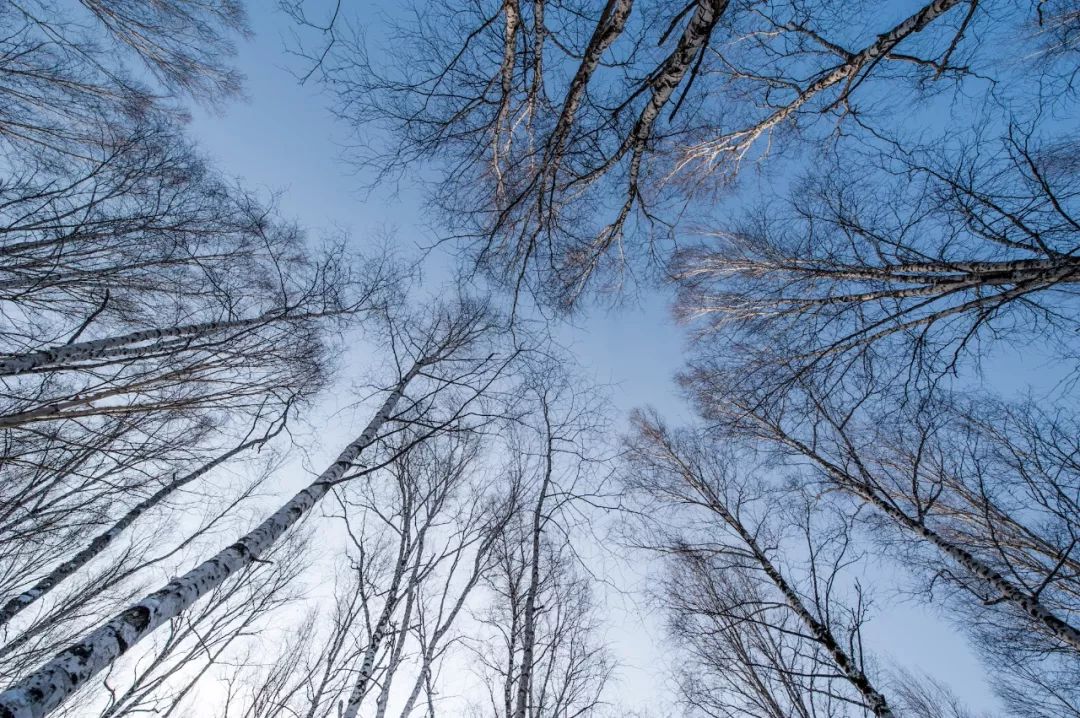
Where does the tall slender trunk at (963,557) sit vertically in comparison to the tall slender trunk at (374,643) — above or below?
above

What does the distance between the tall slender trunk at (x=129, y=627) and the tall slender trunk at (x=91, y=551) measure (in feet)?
4.60

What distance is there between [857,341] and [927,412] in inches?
40.2

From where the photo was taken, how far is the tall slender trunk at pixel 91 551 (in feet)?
14.6

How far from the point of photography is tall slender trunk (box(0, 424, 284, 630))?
4.44 metres

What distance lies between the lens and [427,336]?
5906 millimetres

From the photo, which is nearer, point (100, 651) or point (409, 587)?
point (100, 651)

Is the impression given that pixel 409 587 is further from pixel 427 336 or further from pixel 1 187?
pixel 1 187

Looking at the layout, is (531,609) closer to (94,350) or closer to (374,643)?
(374,643)

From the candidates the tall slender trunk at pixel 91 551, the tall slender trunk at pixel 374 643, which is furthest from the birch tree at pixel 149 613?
the tall slender trunk at pixel 374 643

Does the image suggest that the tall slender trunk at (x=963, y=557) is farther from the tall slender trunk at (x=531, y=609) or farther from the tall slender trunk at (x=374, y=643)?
the tall slender trunk at (x=374, y=643)

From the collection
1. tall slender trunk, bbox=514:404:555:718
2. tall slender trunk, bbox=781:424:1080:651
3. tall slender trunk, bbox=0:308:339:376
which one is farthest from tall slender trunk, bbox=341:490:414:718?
tall slender trunk, bbox=781:424:1080:651

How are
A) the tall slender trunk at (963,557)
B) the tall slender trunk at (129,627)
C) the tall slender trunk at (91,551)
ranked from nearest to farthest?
the tall slender trunk at (129,627), the tall slender trunk at (963,557), the tall slender trunk at (91,551)

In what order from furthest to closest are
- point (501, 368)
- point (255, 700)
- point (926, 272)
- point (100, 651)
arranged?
1. point (255, 700)
2. point (501, 368)
3. point (926, 272)
4. point (100, 651)

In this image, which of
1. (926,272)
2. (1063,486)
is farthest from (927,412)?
(1063,486)
